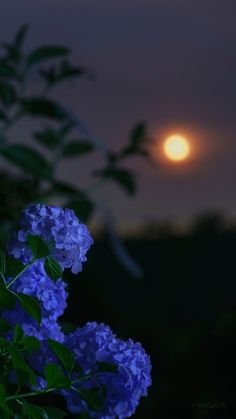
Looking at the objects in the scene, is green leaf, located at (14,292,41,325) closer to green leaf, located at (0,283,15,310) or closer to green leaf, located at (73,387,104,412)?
green leaf, located at (0,283,15,310)

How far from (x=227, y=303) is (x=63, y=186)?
6192 mm

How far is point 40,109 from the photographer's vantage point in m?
2.68

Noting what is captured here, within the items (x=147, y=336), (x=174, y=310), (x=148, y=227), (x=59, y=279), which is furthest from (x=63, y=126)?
(x=174, y=310)

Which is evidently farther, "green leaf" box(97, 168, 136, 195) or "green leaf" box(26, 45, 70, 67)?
"green leaf" box(97, 168, 136, 195)

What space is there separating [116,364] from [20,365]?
17 centimetres

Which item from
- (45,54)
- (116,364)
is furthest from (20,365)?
(45,54)

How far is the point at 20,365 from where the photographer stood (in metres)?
1.33

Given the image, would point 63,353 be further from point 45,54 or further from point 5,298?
point 45,54

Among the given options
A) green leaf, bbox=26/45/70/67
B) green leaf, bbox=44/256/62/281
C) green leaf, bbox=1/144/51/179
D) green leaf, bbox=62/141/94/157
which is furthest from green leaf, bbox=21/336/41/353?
green leaf, bbox=62/141/94/157

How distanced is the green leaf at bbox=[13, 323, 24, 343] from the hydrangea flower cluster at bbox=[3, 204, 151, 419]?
0.06 m

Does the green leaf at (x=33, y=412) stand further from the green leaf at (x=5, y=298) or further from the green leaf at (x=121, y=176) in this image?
the green leaf at (x=121, y=176)

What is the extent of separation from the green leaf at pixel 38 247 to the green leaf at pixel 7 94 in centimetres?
138

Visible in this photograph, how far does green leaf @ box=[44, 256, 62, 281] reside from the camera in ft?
4.43

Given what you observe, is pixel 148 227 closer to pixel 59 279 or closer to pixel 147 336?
pixel 147 336
